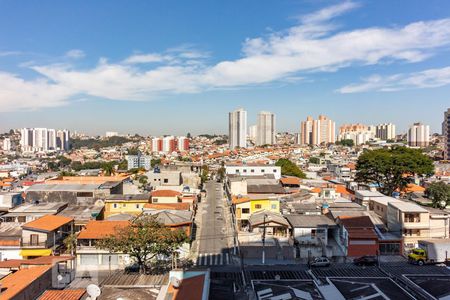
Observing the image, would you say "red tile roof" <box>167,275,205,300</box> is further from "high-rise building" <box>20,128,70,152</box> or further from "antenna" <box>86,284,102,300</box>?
"high-rise building" <box>20,128,70,152</box>

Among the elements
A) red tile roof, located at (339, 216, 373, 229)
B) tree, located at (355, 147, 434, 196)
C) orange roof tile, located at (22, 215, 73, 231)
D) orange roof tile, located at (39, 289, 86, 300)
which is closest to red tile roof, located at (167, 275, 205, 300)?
orange roof tile, located at (39, 289, 86, 300)

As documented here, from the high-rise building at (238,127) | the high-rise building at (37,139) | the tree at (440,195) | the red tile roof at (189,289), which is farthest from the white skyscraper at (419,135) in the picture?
the high-rise building at (37,139)

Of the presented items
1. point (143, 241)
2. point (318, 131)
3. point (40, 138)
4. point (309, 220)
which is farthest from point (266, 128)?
point (143, 241)

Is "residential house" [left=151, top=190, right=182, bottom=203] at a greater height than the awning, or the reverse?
"residential house" [left=151, top=190, right=182, bottom=203]

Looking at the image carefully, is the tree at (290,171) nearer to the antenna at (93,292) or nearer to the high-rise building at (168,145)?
the antenna at (93,292)

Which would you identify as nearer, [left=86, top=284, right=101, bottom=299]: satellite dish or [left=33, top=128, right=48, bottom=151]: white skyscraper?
[left=86, top=284, right=101, bottom=299]: satellite dish
